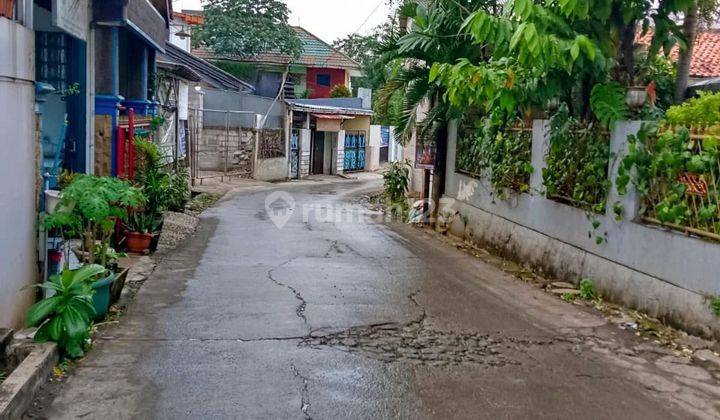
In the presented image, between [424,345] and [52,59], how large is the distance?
19.7ft

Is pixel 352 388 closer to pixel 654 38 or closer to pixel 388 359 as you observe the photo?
pixel 388 359

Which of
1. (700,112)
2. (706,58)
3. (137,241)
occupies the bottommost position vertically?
(137,241)

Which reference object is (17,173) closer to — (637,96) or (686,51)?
(637,96)

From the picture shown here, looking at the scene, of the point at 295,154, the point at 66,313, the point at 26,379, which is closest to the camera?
the point at 26,379

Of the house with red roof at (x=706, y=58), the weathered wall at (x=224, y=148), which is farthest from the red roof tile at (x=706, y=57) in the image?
the weathered wall at (x=224, y=148)

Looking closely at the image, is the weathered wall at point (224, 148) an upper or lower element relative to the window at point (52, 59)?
lower

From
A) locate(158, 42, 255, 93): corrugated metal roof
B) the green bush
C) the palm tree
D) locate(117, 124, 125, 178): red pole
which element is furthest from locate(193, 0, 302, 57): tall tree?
the green bush

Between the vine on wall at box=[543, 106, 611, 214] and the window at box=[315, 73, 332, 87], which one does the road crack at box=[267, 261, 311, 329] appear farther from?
the window at box=[315, 73, 332, 87]

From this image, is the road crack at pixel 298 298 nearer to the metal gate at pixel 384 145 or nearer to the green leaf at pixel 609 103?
the green leaf at pixel 609 103

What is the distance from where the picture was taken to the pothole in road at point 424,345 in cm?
A: 619

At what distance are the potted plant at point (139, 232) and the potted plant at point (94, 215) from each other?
3107mm

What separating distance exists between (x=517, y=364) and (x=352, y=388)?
1574mm

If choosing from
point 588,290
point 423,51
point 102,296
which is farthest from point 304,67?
point 102,296

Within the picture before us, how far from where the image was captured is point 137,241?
10758mm
